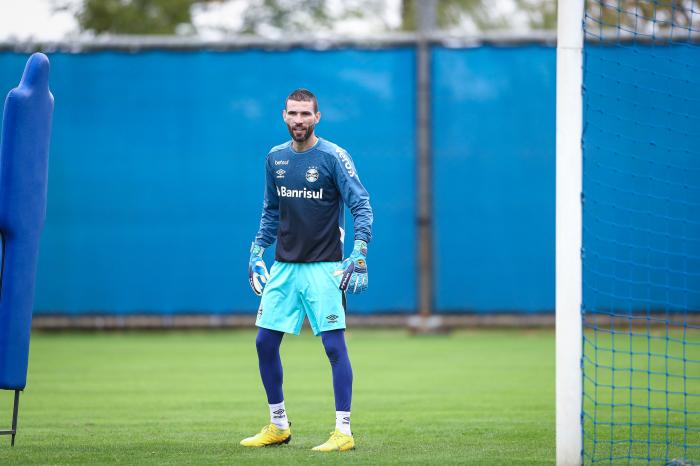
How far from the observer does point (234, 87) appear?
1553 centimetres

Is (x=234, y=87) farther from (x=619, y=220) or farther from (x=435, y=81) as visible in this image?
(x=619, y=220)

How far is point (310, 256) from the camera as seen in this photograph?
263 inches

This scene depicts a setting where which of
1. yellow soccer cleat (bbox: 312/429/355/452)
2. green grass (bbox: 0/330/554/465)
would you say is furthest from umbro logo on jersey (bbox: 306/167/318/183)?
green grass (bbox: 0/330/554/465)

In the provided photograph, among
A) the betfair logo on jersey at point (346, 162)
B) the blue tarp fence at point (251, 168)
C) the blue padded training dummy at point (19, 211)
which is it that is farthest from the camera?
the blue tarp fence at point (251, 168)

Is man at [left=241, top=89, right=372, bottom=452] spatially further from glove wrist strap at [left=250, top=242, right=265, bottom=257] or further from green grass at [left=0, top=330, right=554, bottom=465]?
green grass at [left=0, top=330, right=554, bottom=465]

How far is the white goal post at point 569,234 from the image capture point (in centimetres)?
545

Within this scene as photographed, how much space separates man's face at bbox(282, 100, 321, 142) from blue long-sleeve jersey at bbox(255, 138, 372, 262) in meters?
0.17

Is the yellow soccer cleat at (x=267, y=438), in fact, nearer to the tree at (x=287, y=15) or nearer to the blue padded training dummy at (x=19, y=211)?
the blue padded training dummy at (x=19, y=211)

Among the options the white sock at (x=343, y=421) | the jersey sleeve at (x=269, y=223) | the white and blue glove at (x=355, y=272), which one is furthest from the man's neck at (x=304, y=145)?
the white sock at (x=343, y=421)

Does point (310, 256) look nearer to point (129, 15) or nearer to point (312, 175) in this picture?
point (312, 175)

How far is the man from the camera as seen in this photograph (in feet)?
21.6

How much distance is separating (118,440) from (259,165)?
28.9ft

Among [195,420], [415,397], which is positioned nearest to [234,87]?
[415,397]

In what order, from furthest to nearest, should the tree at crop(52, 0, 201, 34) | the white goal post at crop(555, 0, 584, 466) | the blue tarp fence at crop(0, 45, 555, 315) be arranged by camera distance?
the tree at crop(52, 0, 201, 34)
the blue tarp fence at crop(0, 45, 555, 315)
the white goal post at crop(555, 0, 584, 466)
